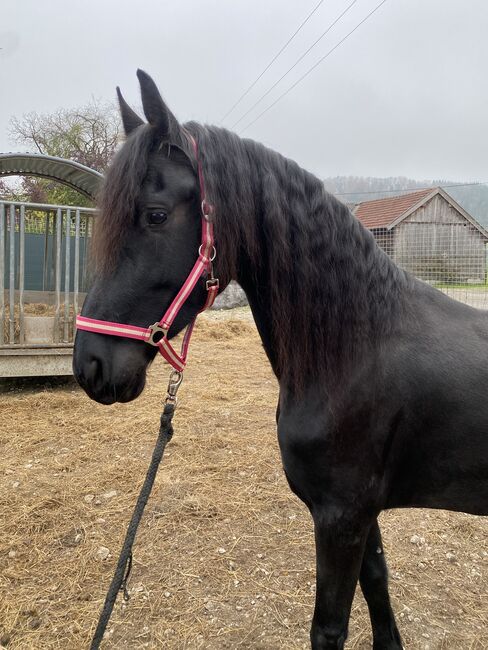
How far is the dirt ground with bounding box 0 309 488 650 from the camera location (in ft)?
7.03

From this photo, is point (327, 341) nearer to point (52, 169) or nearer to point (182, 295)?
point (182, 295)

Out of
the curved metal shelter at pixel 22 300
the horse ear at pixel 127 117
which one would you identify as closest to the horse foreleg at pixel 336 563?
the horse ear at pixel 127 117

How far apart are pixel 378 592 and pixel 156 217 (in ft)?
6.08

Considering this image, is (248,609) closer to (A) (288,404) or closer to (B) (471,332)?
(A) (288,404)

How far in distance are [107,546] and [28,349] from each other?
3.49 m

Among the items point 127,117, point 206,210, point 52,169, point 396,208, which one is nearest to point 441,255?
point 52,169

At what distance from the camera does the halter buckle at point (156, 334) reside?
51.9 inches

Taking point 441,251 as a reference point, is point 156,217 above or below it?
below

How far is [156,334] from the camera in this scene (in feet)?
4.38

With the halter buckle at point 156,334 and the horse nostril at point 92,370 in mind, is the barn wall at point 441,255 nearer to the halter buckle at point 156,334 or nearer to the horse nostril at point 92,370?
the halter buckle at point 156,334

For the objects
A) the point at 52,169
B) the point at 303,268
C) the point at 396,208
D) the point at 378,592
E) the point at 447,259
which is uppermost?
the point at 396,208

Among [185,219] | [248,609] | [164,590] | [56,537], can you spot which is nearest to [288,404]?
[185,219]

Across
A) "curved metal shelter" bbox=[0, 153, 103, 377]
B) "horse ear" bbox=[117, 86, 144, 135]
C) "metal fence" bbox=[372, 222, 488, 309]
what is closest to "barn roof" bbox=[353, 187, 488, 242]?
"metal fence" bbox=[372, 222, 488, 309]

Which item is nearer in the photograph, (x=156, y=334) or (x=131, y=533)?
(x=156, y=334)
